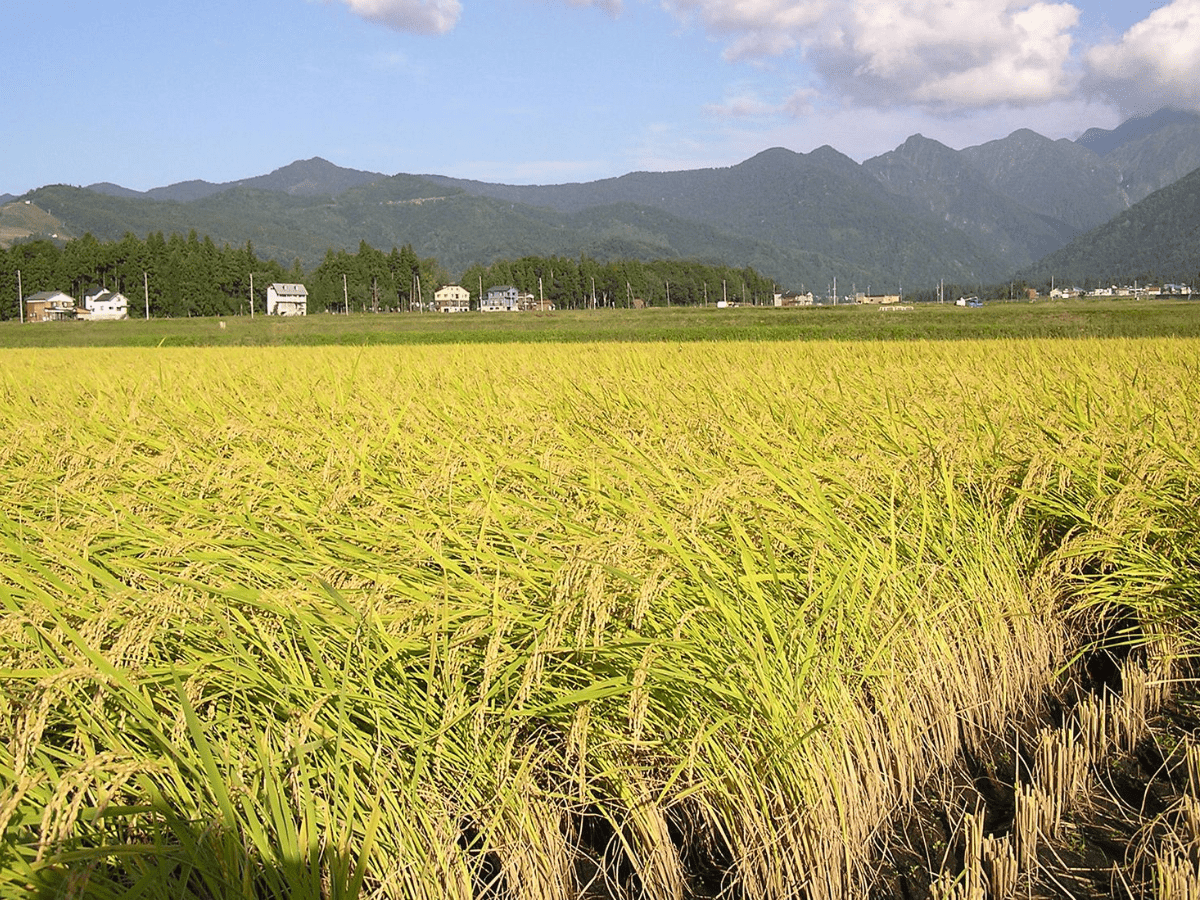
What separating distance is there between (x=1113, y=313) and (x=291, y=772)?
39.3 meters

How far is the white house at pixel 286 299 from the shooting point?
347 feet

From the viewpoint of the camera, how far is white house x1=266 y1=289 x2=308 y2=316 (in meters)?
106

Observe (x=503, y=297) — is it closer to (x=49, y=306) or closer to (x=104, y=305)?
(x=104, y=305)

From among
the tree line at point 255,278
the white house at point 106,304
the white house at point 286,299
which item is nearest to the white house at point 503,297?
the tree line at point 255,278

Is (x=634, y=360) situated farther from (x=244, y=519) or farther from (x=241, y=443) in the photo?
(x=244, y=519)

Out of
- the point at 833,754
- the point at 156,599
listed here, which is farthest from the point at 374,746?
the point at 833,754

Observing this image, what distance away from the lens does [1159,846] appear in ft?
7.88

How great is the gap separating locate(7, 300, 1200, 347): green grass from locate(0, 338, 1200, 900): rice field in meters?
20.7

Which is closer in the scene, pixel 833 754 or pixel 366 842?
pixel 366 842

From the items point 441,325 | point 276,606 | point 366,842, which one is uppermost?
point 441,325

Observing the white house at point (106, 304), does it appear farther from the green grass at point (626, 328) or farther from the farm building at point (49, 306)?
the green grass at point (626, 328)

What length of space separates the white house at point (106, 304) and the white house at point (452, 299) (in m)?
58.2

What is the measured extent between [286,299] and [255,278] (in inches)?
601

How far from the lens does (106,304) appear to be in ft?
283
